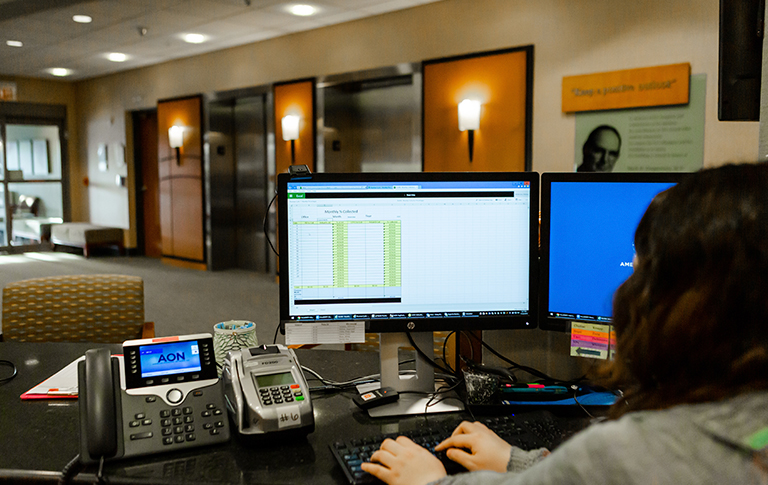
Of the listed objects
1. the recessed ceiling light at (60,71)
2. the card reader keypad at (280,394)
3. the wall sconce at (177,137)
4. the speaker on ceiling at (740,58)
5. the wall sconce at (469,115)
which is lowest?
the card reader keypad at (280,394)

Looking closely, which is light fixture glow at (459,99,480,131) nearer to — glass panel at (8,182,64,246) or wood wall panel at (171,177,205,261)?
wood wall panel at (171,177,205,261)

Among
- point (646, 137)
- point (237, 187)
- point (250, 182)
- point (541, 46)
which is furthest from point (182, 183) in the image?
point (646, 137)

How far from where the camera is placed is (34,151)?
404 inches

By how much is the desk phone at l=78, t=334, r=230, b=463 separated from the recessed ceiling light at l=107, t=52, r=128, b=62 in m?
8.14

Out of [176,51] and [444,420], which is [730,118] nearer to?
[444,420]

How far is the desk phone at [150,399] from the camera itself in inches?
40.9

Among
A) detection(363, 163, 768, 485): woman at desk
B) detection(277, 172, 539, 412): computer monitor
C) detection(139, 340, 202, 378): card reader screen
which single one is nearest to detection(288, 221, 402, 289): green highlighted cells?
detection(277, 172, 539, 412): computer monitor

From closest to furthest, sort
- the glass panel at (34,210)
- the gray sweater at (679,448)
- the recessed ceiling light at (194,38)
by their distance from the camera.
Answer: the gray sweater at (679,448) < the recessed ceiling light at (194,38) < the glass panel at (34,210)

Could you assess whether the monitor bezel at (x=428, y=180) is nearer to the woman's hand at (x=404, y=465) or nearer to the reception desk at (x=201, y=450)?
the reception desk at (x=201, y=450)

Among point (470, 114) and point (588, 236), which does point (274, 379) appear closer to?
point (588, 236)

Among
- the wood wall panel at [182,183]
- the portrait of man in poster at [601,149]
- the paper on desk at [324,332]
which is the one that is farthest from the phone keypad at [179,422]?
the wood wall panel at [182,183]

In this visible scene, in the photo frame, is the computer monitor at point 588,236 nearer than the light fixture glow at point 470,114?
Yes

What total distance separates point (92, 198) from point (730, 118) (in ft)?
36.1

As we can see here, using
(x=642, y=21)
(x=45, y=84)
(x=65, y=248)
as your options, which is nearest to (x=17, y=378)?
(x=642, y=21)
